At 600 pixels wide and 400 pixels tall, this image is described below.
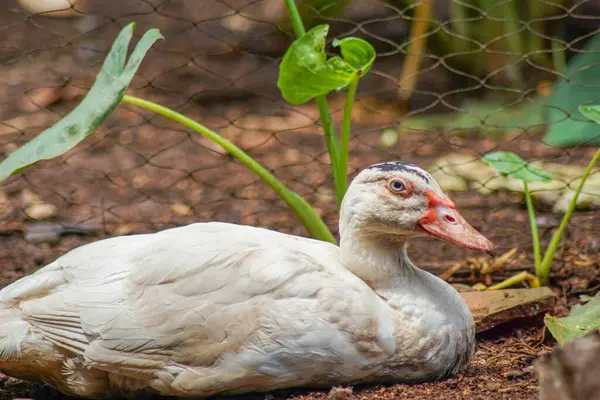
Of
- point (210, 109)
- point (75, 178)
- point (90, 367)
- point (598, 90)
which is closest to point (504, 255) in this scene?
point (598, 90)

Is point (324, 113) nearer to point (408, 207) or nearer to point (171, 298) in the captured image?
point (408, 207)

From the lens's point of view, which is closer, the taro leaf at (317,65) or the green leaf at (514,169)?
the taro leaf at (317,65)

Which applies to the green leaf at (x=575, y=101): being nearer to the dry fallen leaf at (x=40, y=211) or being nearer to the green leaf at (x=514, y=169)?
the green leaf at (x=514, y=169)

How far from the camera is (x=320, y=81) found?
9.09ft

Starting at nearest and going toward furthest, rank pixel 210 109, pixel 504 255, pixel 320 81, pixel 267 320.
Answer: pixel 267 320 → pixel 320 81 → pixel 504 255 → pixel 210 109

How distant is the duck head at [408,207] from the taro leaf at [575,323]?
354 millimetres

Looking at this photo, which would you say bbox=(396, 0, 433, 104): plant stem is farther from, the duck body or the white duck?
the duck body

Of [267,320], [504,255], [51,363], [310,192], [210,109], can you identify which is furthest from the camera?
[210,109]

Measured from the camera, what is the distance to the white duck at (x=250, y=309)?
2270mm

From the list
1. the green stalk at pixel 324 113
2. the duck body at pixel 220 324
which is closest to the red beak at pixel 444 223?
the duck body at pixel 220 324

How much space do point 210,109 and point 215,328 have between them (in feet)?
11.3

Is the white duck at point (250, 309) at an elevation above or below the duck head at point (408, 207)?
below

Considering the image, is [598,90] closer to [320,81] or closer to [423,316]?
[320,81]

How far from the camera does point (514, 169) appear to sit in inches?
118
